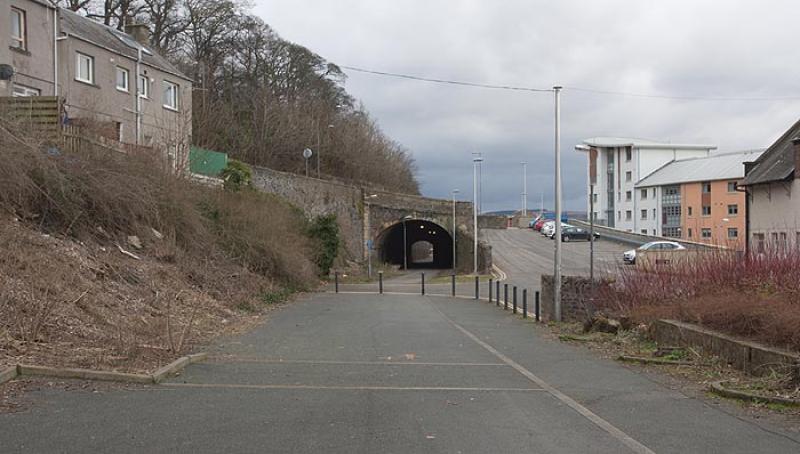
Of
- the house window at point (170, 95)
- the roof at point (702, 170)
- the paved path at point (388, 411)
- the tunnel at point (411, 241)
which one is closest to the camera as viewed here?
the paved path at point (388, 411)

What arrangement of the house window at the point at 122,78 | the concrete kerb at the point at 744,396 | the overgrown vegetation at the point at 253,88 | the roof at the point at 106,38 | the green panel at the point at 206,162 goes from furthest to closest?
the overgrown vegetation at the point at 253,88, the house window at the point at 122,78, the roof at the point at 106,38, the green panel at the point at 206,162, the concrete kerb at the point at 744,396

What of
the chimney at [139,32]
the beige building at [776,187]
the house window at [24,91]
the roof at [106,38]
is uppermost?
the chimney at [139,32]

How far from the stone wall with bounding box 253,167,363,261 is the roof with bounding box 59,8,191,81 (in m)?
7.87

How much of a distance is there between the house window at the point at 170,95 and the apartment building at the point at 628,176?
6553 centimetres

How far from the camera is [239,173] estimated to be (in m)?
38.5

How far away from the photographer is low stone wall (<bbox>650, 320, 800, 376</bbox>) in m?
9.30

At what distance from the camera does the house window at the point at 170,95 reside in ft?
138

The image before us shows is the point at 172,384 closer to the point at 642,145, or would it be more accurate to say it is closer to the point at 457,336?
the point at 457,336

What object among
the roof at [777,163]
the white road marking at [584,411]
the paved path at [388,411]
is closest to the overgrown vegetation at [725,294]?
the paved path at [388,411]

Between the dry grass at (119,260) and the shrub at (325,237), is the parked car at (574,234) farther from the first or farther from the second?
the dry grass at (119,260)

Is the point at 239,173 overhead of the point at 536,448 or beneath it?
overhead

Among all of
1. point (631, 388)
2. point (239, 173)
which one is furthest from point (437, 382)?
point (239, 173)

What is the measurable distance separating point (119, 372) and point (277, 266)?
71.1 ft

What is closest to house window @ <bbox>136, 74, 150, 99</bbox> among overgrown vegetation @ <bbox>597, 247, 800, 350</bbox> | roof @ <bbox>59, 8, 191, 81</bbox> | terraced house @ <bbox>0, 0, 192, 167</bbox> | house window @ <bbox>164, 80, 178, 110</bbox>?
terraced house @ <bbox>0, 0, 192, 167</bbox>
